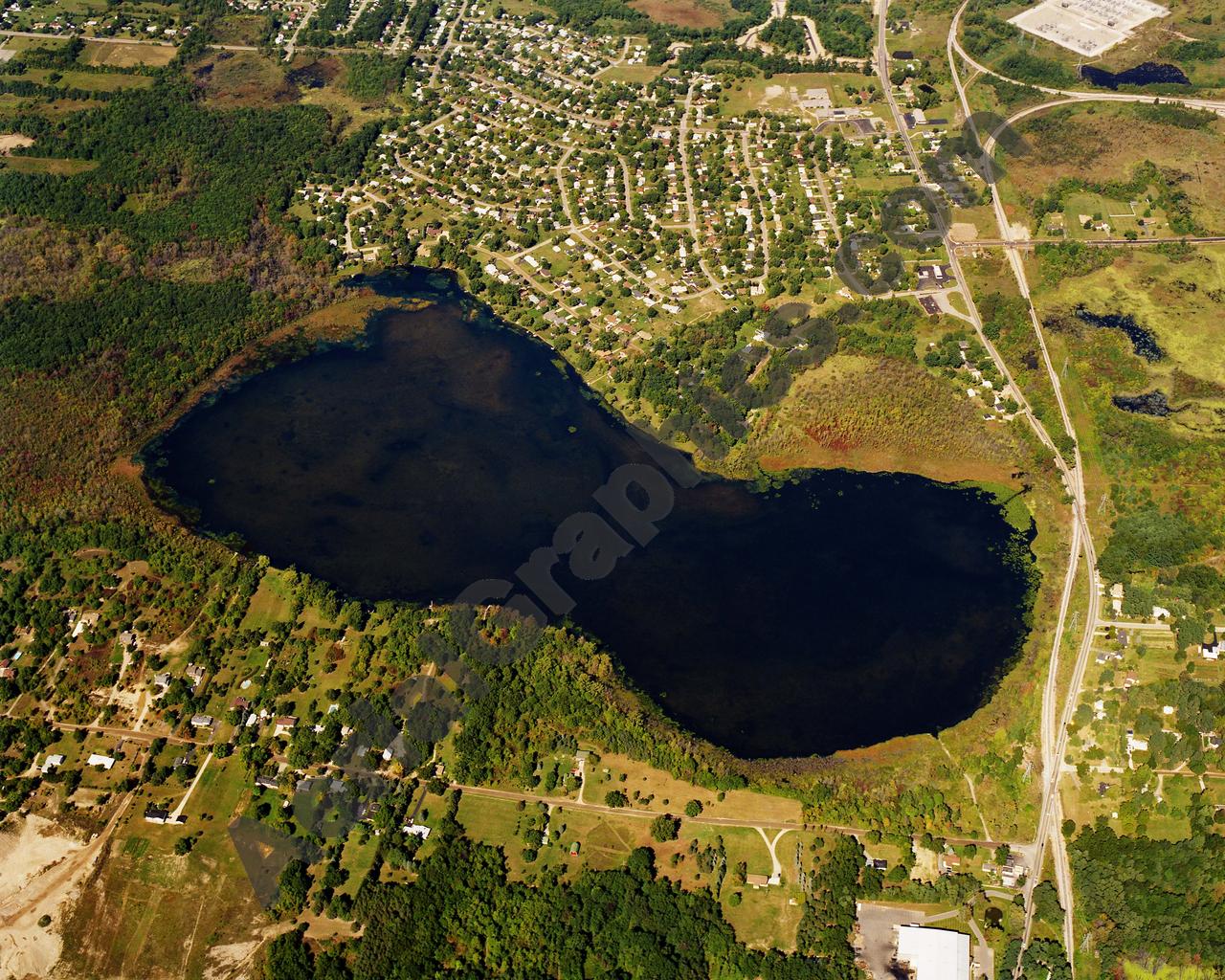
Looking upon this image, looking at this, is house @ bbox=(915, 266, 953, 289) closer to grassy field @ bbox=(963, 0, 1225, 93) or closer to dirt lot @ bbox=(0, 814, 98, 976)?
grassy field @ bbox=(963, 0, 1225, 93)

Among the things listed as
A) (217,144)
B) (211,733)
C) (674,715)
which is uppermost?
(217,144)

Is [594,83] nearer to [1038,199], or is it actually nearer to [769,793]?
[1038,199]

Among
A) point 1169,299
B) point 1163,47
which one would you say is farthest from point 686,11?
point 1169,299

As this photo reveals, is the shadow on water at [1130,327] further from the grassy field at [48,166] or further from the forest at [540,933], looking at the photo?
the grassy field at [48,166]

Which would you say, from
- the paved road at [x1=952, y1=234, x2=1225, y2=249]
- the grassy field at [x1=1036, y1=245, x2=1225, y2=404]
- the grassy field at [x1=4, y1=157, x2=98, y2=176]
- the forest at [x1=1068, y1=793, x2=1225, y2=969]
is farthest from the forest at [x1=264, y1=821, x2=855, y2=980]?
the grassy field at [x1=4, y1=157, x2=98, y2=176]

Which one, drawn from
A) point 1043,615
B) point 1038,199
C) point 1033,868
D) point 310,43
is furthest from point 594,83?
point 1033,868

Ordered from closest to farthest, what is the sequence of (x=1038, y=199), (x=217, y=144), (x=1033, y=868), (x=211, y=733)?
(x=1033, y=868)
(x=211, y=733)
(x=1038, y=199)
(x=217, y=144)
